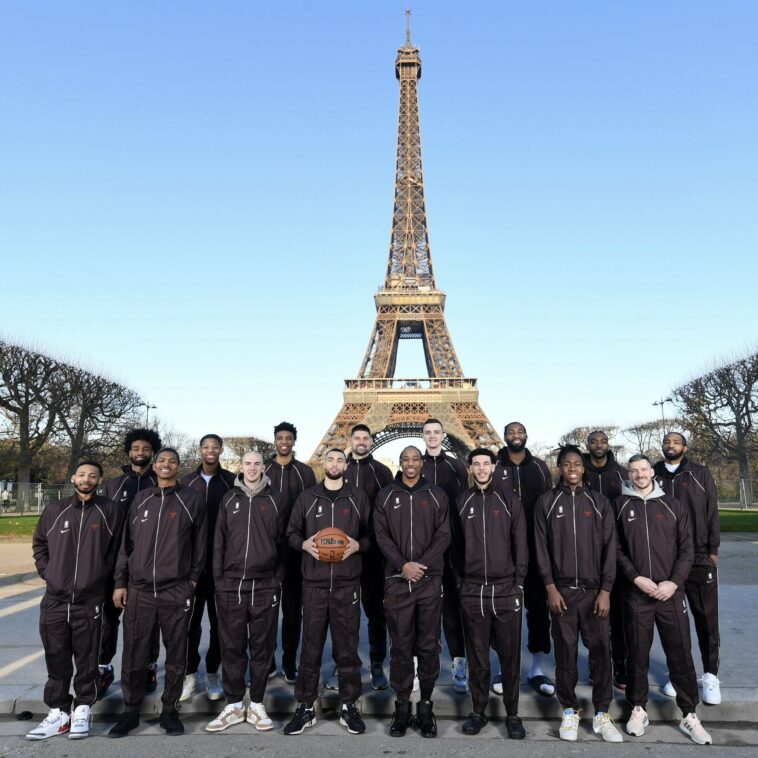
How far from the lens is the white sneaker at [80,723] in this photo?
4.68 metres

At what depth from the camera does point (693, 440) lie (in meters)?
37.8

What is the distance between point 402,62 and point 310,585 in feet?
184

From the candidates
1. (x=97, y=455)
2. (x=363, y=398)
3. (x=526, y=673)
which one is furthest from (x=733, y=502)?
(x=526, y=673)

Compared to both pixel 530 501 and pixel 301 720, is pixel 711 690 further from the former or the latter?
pixel 301 720

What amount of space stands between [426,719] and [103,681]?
2.81m

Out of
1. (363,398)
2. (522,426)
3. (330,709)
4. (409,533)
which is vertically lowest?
(330,709)

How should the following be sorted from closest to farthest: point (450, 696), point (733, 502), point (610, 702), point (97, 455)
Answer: point (610, 702)
point (450, 696)
point (97, 455)
point (733, 502)

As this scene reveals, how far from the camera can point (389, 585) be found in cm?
508

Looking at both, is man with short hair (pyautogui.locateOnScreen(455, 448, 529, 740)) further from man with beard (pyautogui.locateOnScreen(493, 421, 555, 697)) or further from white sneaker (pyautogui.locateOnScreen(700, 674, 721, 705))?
white sneaker (pyautogui.locateOnScreen(700, 674, 721, 705))

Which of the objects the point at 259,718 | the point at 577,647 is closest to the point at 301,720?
the point at 259,718

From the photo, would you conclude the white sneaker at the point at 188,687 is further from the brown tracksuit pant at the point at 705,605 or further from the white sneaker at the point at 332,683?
the brown tracksuit pant at the point at 705,605

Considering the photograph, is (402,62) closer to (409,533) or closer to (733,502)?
(733,502)

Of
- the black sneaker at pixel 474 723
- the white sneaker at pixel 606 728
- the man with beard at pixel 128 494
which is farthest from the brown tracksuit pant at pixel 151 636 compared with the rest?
the white sneaker at pixel 606 728

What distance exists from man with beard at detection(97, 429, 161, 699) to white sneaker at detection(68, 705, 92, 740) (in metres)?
0.27
